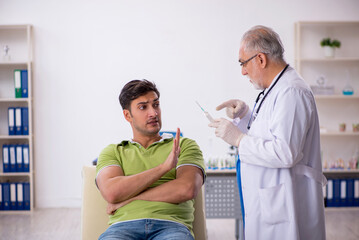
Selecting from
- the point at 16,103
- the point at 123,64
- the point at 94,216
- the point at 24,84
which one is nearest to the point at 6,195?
the point at 16,103

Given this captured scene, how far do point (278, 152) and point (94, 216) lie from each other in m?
0.91

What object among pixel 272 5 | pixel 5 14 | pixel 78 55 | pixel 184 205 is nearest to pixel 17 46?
pixel 5 14

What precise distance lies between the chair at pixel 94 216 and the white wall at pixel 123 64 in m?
2.53

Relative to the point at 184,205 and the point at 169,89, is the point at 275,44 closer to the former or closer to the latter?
the point at 184,205

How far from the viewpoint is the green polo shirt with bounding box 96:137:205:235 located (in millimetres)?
1763

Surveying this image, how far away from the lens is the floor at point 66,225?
351 centimetres

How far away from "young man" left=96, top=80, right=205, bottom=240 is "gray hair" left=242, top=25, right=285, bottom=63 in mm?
508

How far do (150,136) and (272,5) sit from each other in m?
2.97

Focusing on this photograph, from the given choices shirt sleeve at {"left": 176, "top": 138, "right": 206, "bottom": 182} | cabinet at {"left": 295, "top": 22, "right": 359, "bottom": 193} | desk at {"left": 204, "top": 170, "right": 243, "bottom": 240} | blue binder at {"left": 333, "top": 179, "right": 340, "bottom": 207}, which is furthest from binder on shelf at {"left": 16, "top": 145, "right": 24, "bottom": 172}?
blue binder at {"left": 333, "top": 179, "right": 340, "bottom": 207}

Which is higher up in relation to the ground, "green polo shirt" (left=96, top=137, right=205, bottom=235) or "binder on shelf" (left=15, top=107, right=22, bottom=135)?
"binder on shelf" (left=15, top=107, right=22, bottom=135)

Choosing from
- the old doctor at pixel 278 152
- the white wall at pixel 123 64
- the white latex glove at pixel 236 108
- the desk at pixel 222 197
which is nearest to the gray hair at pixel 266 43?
the old doctor at pixel 278 152

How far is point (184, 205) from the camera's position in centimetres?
184

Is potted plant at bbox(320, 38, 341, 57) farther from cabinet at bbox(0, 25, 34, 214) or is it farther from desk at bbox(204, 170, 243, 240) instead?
cabinet at bbox(0, 25, 34, 214)

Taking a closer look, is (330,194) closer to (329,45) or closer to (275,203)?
(329,45)
